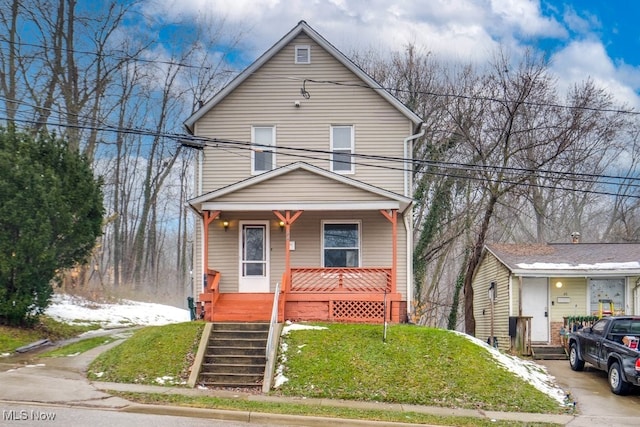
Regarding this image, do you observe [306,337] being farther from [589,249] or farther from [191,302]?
[589,249]

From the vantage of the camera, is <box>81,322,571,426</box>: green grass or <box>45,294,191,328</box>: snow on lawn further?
<box>45,294,191,328</box>: snow on lawn

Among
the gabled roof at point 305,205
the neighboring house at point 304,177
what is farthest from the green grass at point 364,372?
the gabled roof at point 305,205

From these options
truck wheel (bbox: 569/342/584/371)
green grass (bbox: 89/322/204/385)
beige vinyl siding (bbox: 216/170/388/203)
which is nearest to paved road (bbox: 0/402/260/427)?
green grass (bbox: 89/322/204/385)

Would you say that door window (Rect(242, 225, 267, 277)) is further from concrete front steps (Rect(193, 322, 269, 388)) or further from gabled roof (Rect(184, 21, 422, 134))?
gabled roof (Rect(184, 21, 422, 134))

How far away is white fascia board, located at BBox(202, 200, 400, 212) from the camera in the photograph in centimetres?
1515

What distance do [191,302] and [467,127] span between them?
14.8 metres

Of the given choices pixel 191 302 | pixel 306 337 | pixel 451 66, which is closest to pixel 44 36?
pixel 191 302

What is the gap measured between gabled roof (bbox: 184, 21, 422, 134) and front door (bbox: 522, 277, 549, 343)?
688 centimetres

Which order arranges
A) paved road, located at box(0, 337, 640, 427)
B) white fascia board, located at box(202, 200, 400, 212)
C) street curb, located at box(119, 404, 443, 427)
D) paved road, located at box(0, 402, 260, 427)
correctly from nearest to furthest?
paved road, located at box(0, 402, 260, 427) < paved road, located at box(0, 337, 640, 427) < street curb, located at box(119, 404, 443, 427) < white fascia board, located at box(202, 200, 400, 212)

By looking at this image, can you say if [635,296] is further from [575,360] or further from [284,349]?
[284,349]

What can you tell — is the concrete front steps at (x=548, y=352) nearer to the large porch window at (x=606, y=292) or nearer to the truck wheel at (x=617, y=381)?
the large porch window at (x=606, y=292)

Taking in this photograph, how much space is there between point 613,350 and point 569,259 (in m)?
7.41

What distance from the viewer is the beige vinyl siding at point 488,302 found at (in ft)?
63.8

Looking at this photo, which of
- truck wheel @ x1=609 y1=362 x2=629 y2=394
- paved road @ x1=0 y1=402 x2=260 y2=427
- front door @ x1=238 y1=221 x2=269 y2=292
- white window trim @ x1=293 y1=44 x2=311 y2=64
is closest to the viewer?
paved road @ x1=0 y1=402 x2=260 y2=427
